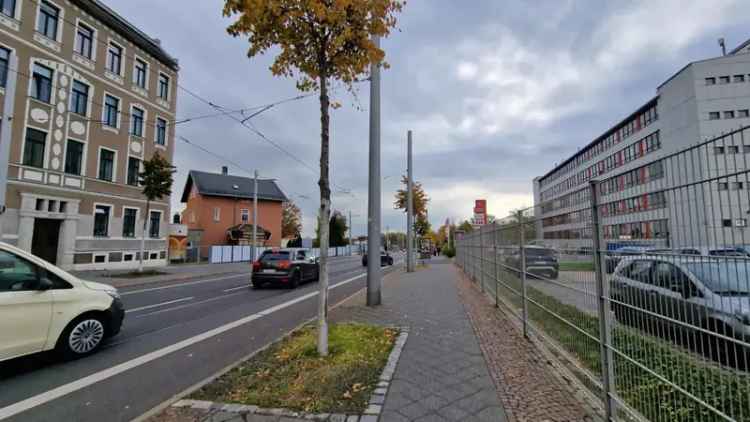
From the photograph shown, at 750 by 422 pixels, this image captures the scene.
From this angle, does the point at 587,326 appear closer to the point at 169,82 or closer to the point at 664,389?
the point at 664,389

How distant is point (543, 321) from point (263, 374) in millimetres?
3750

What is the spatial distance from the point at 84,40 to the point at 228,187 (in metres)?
24.6

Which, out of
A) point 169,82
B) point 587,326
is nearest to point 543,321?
point 587,326

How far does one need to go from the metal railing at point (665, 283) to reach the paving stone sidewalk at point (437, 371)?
1.06 meters

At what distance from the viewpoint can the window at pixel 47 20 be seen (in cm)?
1764

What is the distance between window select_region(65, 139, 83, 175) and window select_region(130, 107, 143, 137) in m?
3.39

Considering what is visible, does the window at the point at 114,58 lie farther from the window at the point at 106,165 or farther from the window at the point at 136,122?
the window at the point at 106,165

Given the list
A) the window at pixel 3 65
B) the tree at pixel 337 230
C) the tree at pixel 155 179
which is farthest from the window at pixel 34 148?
the tree at pixel 337 230

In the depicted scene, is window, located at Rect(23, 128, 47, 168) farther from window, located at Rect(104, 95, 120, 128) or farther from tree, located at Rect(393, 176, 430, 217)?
tree, located at Rect(393, 176, 430, 217)

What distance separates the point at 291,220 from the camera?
71.1 metres

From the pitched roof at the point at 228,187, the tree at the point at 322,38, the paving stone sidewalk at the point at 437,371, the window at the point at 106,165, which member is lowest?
the paving stone sidewalk at the point at 437,371

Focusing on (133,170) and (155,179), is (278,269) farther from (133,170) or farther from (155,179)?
(133,170)

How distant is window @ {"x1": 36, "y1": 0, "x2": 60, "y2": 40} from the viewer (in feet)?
57.9

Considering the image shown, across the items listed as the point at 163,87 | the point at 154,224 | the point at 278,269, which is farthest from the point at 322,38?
the point at 163,87
